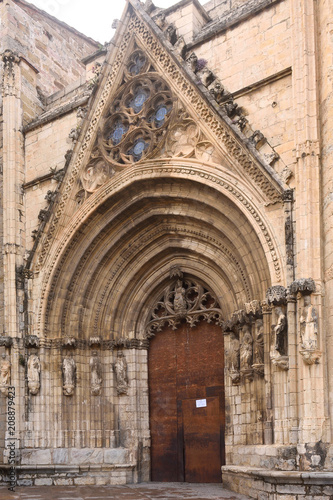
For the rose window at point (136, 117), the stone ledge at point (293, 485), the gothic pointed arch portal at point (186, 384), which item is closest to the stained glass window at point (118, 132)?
the rose window at point (136, 117)

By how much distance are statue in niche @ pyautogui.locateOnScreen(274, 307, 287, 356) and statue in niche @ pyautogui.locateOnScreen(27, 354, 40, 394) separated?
198 inches

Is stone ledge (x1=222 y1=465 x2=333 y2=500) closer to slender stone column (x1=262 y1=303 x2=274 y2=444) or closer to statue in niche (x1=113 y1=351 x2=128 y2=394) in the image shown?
slender stone column (x1=262 y1=303 x2=274 y2=444)

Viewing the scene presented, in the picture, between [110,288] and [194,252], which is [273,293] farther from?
[110,288]

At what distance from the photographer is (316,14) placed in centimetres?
1016

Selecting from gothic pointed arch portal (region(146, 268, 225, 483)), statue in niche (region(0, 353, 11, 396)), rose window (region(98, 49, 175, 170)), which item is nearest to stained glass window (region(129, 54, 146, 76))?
rose window (region(98, 49, 175, 170))

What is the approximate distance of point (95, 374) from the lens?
42.1 ft

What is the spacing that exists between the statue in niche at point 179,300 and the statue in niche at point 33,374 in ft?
9.05

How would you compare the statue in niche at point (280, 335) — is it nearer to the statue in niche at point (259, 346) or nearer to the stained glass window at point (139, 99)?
the statue in niche at point (259, 346)

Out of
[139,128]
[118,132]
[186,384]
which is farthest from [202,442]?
[118,132]

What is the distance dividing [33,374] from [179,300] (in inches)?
118

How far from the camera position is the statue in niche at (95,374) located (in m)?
12.8

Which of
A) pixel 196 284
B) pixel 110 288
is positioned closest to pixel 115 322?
pixel 110 288

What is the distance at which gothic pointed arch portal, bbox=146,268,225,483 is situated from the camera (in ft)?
39.3

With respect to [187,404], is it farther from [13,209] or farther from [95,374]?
[13,209]
